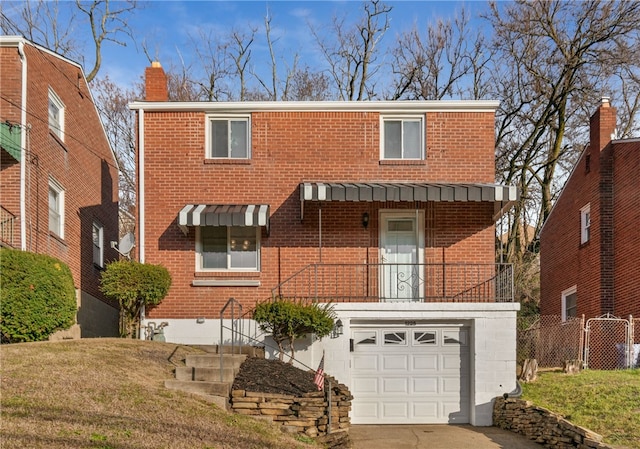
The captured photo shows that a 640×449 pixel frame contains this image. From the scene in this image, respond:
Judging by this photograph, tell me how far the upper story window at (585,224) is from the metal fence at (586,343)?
2886 millimetres

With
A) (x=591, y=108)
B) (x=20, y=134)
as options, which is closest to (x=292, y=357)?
(x=20, y=134)

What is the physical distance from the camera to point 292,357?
13008mm

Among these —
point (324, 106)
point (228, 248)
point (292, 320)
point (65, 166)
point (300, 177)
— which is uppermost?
point (324, 106)

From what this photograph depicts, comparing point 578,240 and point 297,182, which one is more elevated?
point 297,182

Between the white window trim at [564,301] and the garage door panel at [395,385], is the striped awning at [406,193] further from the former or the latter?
the white window trim at [564,301]

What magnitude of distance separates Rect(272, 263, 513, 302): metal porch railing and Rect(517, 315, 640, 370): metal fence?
2.27m

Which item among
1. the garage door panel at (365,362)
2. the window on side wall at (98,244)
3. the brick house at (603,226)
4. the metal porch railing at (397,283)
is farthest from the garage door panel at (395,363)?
the window on side wall at (98,244)

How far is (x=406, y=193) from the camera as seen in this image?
13508 mm

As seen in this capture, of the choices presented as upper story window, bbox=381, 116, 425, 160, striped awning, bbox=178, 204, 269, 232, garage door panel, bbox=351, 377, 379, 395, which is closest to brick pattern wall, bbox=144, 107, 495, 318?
upper story window, bbox=381, 116, 425, 160

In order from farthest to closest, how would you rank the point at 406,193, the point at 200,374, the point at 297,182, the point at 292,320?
the point at 297,182
the point at 406,193
the point at 292,320
the point at 200,374

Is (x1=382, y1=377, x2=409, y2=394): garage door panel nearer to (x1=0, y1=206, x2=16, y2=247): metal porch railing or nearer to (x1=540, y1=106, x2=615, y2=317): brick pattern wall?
(x1=540, y1=106, x2=615, y2=317): brick pattern wall

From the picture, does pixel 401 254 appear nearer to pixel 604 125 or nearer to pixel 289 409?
pixel 289 409

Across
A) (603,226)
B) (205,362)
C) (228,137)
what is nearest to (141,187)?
(228,137)

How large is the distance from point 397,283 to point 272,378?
4364 millimetres
